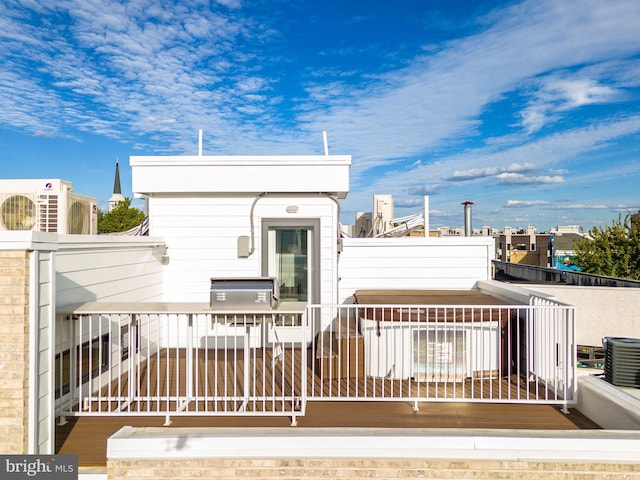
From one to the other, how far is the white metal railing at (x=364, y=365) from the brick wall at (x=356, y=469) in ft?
3.38

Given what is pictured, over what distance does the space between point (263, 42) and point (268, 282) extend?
15.3 metres

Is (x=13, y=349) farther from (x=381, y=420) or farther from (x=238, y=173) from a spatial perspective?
(x=238, y=173)

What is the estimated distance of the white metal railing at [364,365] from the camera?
436cm

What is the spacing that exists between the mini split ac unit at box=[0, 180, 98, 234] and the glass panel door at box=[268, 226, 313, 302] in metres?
3.07

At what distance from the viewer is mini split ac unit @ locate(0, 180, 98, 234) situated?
495 cm

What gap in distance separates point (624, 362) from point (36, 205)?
7.34 meters

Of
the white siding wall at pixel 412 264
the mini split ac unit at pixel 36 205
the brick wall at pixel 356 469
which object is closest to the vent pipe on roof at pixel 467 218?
the white siding wall at pixel 412 264

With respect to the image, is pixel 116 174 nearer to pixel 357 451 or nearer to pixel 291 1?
pixel 291 1

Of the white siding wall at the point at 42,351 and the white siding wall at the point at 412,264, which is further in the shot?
the white siding wall at the point at 412,264

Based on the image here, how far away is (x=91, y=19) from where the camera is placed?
38.0 ft

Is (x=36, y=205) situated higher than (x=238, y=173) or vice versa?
(x=238, y=173)

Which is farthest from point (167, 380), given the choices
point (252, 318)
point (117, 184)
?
point (117, 184)

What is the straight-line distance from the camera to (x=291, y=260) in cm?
721

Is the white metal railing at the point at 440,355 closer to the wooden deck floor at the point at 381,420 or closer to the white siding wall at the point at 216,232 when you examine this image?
the wooden deck floor at the point at 381,420
